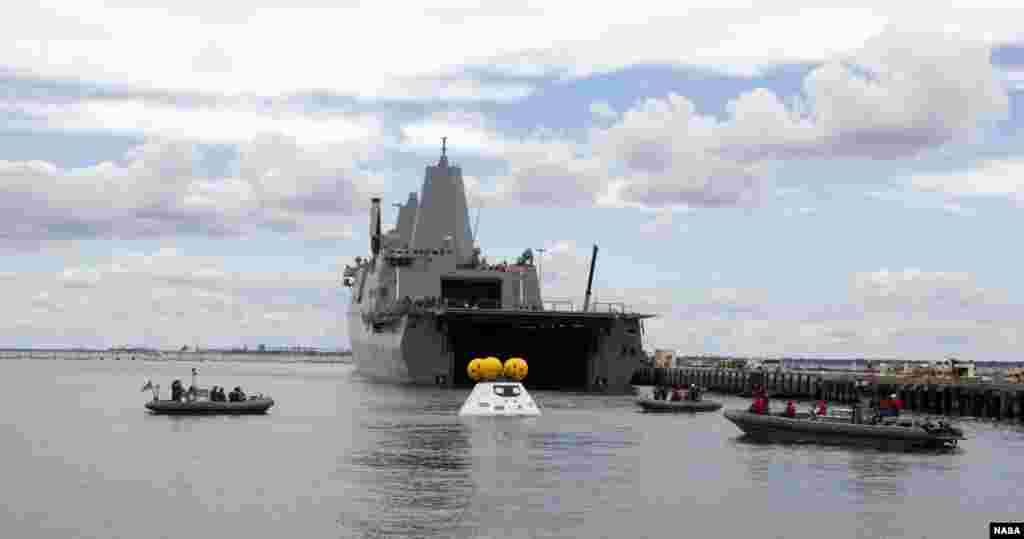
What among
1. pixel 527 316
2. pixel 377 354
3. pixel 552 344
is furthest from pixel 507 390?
pixel 377 354

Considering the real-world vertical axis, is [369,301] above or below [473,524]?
above

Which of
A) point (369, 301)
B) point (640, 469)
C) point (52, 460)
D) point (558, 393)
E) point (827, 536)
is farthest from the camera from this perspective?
point (369, 301)

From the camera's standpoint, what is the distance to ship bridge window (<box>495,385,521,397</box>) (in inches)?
2542

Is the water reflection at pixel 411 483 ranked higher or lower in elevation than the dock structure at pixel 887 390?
lower

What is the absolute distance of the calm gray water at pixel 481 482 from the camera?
32.1 metres

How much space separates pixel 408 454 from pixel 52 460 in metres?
11.5

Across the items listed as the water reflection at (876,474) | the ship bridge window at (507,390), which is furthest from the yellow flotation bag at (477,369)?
the water reflection at (876,474)

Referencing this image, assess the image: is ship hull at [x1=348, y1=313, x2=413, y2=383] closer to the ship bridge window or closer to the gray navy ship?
the gray navy ship

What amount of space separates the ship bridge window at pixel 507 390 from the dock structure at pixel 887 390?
23356 millimetres

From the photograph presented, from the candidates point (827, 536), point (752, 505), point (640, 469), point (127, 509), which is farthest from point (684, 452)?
point (127, 509)

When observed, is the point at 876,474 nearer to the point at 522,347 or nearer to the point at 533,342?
the point at 533,342

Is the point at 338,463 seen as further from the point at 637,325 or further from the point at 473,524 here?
the point at 637,325

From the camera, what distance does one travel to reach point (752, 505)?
116ft

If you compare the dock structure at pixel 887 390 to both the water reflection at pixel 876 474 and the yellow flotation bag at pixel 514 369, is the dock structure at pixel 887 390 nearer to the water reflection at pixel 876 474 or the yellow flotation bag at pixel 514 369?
the yellow flotation bag at pixel 514 369
